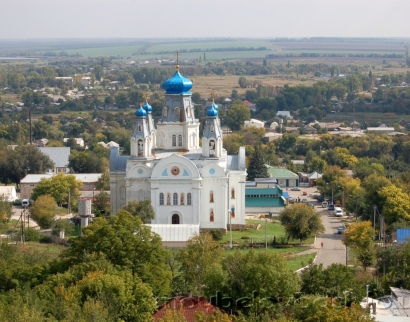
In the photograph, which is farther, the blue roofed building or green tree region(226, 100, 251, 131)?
green tree region(226, 100, 251, 131)

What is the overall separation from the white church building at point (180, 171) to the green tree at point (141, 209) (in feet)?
1.10

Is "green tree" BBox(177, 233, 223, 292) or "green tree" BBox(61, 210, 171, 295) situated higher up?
"green tree" BBox(61, 210, 171, 295)

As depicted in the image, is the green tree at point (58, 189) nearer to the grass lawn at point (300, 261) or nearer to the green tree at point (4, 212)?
the green tree at point (4, 212)

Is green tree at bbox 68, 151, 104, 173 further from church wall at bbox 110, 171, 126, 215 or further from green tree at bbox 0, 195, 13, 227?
church wall at bbox 110, 171, 126, 215

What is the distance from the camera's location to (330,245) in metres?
29.7

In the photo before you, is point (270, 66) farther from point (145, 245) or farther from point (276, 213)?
point (145, 245)

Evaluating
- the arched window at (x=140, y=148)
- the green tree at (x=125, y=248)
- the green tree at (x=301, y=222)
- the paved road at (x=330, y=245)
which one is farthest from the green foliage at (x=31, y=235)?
the paved road at (x=330, y=245)

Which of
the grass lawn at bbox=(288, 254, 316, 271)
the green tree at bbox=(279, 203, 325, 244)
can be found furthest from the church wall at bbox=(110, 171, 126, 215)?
the grass lawn at bbox=(288, 254, 316, 271)

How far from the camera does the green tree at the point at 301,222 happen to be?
29.1 metres

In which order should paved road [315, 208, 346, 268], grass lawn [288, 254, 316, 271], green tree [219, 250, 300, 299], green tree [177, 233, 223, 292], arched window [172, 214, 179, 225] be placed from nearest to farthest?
green tree [219, 250, 300, 299] → green tree [177, 233, 223, 292] → grass lawn [288, 254, 316, 271] → paved road [315, 208, 346, 268] → arched window [172, 214, 179, 225]

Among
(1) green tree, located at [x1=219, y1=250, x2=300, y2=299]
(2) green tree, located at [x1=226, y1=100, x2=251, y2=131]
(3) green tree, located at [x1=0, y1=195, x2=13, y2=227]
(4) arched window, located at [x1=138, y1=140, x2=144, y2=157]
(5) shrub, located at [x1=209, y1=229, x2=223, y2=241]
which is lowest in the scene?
(2) green tree, located at [x1=226, y1=100, x2=251, y2=131]

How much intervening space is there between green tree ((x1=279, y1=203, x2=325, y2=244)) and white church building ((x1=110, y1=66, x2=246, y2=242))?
7.57 feet

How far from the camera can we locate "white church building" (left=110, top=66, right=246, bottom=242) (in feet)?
100

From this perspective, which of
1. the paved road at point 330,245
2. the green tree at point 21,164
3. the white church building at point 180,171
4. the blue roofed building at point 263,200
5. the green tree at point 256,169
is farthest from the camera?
the green tree at point 21,164
